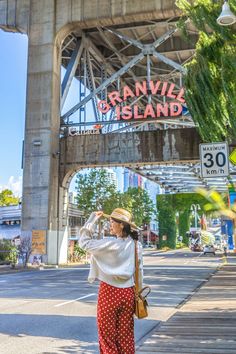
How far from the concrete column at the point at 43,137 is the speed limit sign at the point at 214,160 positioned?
887 inches

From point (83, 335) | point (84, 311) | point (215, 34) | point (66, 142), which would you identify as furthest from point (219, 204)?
point (66, 142)

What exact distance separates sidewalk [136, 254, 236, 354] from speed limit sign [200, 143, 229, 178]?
2.81 meters

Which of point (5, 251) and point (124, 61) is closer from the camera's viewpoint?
point (5, 251)

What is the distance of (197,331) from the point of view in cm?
771

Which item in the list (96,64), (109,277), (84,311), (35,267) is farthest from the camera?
(96,64)

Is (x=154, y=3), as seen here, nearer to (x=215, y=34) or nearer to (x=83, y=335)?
(x=215, y=34)

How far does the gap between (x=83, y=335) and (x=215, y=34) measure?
641 centimetres

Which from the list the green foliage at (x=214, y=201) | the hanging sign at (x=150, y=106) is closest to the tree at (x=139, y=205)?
the hanging sign at (x=150, y=106)

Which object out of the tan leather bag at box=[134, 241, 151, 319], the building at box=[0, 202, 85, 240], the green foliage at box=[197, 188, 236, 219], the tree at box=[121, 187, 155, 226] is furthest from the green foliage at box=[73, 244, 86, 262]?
the green foliage at box=[197, 188, 236, 219]

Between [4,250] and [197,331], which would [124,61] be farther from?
[197,331]

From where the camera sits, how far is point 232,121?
9.26m

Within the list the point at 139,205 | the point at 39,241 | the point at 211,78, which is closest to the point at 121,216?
the point at 211,78

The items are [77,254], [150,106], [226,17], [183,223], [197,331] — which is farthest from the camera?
[183,223]

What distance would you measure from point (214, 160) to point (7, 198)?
7535 centimetres
